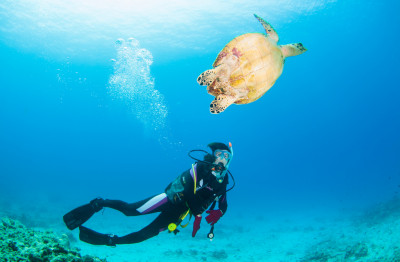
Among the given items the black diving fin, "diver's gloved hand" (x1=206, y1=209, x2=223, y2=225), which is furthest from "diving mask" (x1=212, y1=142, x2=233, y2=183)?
the black diving fin

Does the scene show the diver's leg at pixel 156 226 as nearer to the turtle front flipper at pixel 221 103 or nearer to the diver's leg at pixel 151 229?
the diver's leg at pixel 151 229

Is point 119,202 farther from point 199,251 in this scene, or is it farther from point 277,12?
point 277,12

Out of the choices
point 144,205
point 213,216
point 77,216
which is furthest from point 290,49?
point 77,216

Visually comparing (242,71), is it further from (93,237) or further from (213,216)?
(93,237)

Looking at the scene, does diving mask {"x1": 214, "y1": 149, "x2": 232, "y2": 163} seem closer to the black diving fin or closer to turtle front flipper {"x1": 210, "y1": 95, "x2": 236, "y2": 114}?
turtle front flipper {"x1": 210, "y1": 95, "x2": 236, "y2": 114}

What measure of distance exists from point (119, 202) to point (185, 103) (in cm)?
5869

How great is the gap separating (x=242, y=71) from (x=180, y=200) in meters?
2.57

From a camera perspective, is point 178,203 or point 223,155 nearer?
point 178,203

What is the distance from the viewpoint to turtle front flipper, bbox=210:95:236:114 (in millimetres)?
2258

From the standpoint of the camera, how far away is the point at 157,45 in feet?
84.0

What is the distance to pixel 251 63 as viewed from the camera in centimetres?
225

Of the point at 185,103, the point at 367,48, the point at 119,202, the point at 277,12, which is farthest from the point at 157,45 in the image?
the point at 367,48

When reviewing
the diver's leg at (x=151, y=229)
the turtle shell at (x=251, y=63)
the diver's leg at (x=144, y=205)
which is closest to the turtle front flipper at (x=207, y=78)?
the turtle shell at (x=251, y=63)

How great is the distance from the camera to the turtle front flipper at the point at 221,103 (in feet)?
7.41
